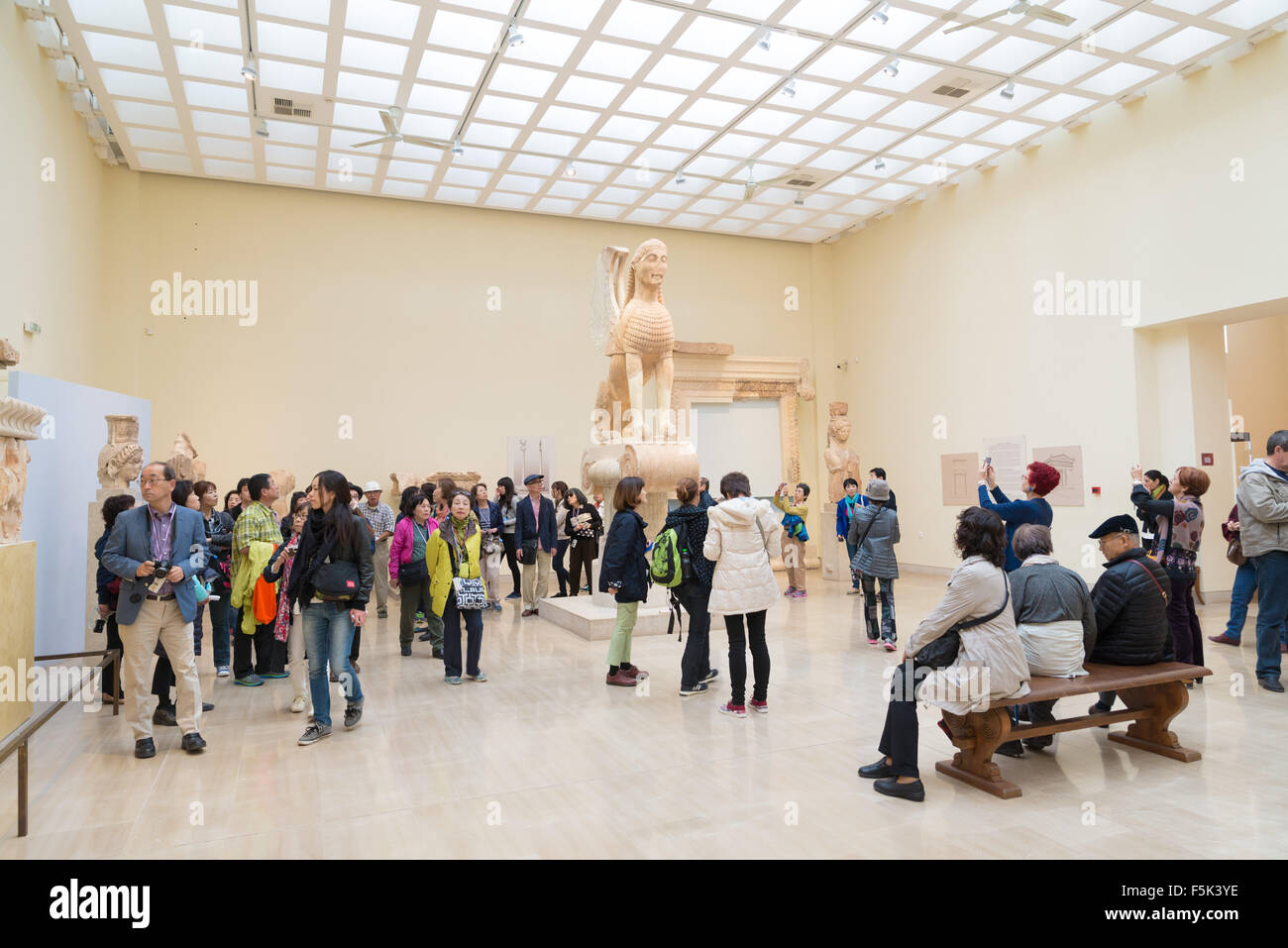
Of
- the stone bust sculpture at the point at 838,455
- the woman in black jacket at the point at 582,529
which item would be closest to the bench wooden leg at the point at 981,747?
the woman in black jacket at the point at 582,529

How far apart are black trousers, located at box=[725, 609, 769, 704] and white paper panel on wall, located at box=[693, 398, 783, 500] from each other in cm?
892

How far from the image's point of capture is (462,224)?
42.1ft

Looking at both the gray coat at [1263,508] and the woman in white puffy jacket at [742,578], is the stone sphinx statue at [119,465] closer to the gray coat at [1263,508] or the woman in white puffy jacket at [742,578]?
the woman in white puffy jacket at [742,578]

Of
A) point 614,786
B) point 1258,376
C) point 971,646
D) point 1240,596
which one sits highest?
point 1258,376

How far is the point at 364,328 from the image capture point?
12234 mm

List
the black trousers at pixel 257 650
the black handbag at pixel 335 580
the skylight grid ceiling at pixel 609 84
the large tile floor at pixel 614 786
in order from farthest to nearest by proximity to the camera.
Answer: the skylight grid ceiling at pixel 609 84, the black trousers at pixel 257 650, the black handbag at pixel 335 580, the large tile floor at pixel 614 786

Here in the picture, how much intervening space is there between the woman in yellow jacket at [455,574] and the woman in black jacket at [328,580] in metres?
1.29

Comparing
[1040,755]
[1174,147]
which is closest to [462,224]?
[1174,147]

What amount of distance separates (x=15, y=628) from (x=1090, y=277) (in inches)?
441

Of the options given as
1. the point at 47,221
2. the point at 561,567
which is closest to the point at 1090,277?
the point at 561,567

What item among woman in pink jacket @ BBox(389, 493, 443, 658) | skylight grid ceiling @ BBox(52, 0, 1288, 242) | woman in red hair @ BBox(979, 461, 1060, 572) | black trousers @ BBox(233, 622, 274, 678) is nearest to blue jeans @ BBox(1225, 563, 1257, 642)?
woman in red hair @ BBox(979, 461, 1060, 572)

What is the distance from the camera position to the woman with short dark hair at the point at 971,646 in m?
3.40

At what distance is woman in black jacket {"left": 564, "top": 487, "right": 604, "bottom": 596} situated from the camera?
8797mm

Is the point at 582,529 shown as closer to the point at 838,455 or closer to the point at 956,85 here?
the point at 838,455
